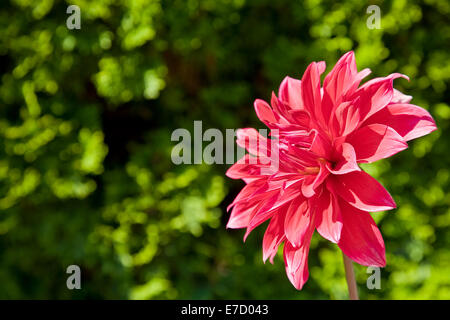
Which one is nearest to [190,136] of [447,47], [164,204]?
[164,204]

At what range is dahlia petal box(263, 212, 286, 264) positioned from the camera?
2.21 feet

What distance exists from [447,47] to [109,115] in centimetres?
113

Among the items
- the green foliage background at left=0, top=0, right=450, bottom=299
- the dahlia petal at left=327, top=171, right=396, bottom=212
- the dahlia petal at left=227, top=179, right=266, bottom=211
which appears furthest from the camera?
the green foliage background at left=0, top=0, right=450, bottom=299

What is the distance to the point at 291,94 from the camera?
0.73 m

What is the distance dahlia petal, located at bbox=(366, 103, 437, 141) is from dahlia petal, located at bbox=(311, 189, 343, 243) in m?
0.13

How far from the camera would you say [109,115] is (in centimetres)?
163

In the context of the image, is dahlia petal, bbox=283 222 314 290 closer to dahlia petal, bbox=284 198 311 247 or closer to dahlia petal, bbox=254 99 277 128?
dahlia petal, bbox=284 198 311 247

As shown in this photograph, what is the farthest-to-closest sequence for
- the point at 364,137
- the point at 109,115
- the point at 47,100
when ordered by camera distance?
the point at 109,115 → the point at 47,100 → the point at 364,137

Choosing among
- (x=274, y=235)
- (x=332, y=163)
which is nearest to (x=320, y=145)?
(x=332, y=163)

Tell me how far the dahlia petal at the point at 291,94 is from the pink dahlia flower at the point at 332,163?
0.04 feet

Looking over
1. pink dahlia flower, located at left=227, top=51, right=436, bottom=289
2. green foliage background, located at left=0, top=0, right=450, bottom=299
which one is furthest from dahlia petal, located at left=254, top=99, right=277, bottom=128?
green foliage background, located at left=0, top=0, right=450, bottom=299

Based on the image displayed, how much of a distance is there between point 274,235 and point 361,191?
5.8 inches

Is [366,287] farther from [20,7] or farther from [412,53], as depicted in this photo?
[20,7]

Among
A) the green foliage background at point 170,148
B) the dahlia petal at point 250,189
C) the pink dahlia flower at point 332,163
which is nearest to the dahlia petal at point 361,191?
the pink dahlia flower at point 332,163
